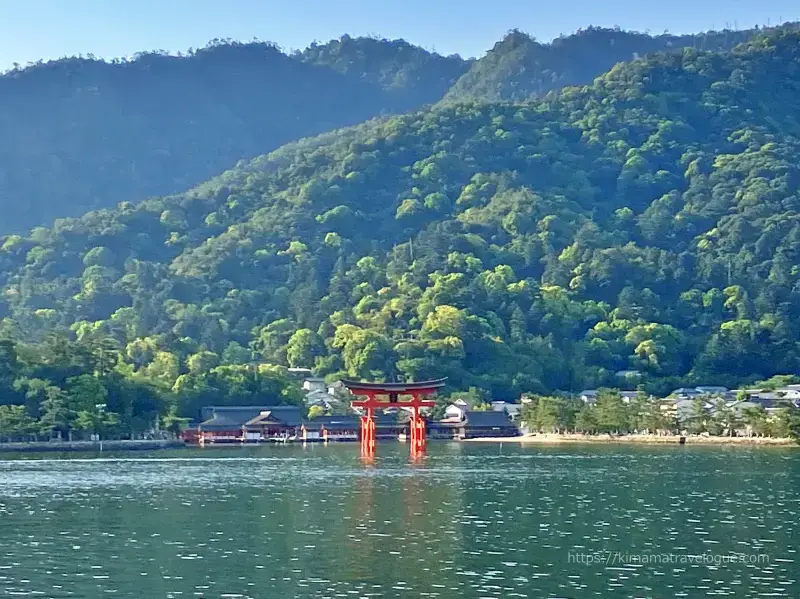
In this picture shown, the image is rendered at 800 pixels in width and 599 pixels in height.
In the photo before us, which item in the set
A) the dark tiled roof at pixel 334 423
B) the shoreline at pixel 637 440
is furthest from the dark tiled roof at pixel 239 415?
the shoreline at pixel 637 440

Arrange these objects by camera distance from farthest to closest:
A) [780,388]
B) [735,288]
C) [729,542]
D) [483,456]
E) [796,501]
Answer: [735,288]
[780,388]
[483,456]
[796,501]
[729,542]

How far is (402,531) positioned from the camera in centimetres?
3331

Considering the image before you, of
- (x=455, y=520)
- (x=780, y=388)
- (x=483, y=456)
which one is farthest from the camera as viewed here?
A: (x=780, y=388)

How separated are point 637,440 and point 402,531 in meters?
51.2

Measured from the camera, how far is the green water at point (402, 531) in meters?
26.0

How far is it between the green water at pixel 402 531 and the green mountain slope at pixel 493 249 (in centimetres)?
5153

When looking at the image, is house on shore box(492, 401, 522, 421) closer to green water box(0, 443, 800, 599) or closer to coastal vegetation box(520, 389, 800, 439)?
coastal vegetation box(520, 389, 800, 439)

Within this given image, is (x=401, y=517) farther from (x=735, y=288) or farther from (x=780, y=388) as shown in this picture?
(x=735, y=288)

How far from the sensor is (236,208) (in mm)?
158375

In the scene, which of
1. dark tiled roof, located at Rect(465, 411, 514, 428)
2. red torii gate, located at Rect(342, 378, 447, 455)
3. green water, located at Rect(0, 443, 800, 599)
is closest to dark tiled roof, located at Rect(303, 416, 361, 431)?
dark tiled roof, located at Rect(465, 411, 514, 428)

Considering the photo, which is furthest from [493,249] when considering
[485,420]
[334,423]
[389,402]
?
[389,402]

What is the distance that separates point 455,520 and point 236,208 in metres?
125

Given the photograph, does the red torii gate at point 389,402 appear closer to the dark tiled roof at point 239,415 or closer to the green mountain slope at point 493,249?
the dark tiled roof at point 239,415

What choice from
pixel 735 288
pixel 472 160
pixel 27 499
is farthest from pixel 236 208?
pixel 27 499
